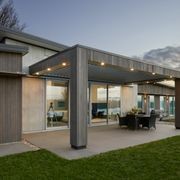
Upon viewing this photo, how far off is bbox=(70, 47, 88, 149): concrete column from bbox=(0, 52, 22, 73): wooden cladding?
2.32 m

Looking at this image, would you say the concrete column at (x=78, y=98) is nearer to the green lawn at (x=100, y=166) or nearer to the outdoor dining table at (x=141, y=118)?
the green lawn at (x=100, y=166)

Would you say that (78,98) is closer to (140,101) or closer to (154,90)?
(140,101)

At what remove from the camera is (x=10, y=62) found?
26.7 feet

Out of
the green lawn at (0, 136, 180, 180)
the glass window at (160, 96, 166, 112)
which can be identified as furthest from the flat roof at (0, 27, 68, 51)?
the glass window at (160, 96, 166, 112)

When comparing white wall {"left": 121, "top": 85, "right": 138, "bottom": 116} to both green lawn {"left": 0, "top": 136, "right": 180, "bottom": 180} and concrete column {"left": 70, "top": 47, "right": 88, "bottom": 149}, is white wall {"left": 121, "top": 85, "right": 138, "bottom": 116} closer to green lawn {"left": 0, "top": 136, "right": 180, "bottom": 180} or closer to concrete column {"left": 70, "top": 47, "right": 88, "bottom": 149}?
concrete column {"left": 70, "top": 47, "right": 88, "bottom": 149}

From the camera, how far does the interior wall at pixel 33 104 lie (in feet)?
35.8

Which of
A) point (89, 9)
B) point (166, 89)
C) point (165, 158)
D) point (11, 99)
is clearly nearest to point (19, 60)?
point (11, 99)

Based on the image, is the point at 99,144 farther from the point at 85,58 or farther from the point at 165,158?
the point at 85,58

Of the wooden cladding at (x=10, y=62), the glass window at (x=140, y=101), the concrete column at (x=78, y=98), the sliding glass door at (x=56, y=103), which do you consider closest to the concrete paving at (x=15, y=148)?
the concrete column at (x=78, y=98)

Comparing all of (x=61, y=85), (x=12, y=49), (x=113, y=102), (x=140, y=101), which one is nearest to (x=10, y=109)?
(x=12, y=49)

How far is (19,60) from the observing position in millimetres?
8344

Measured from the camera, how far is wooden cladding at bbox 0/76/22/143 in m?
8.30

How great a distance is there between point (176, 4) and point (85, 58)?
40.4 feet

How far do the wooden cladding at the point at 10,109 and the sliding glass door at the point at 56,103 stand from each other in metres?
3.23
